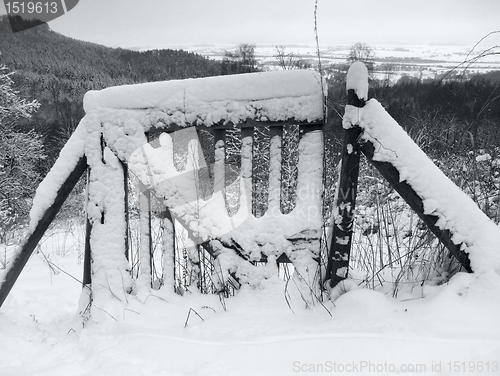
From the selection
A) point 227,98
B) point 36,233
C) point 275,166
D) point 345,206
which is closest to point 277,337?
point 345,206

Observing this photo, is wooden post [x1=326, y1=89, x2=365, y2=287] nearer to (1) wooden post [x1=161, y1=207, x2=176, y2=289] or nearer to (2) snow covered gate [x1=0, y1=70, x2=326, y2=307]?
(2) snow covered gate [x1=0, y1=70, x2=326, y2=307]

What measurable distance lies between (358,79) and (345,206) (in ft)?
2.24

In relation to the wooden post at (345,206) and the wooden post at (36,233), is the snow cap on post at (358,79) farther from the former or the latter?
the wooden post at (36,233)

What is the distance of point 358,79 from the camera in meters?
1.66

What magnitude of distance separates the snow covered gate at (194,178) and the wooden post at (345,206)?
105mm

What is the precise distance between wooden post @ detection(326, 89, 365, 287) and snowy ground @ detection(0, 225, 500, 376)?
0.19 m

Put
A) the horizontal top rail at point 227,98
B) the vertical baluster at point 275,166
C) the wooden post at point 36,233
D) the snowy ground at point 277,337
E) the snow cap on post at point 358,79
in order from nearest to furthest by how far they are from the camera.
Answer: the snowy ground at point 277,337 < the snow cap on post at point 358,79 < the horizontal top rail at point 227,98 < the vertical baluster at point 275,166 < the wooden post at point 36,233

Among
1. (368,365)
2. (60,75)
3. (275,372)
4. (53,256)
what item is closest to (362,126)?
(368,365)

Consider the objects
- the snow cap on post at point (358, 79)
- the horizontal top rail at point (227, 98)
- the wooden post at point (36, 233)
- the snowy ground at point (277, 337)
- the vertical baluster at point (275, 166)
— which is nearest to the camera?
the snowy ground at point (277, 337)

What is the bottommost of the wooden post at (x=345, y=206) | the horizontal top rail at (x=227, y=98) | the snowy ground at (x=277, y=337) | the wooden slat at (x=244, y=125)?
the snowy ground at (x=277, y=337)

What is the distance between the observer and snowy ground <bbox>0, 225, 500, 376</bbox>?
→ 131 centimetres

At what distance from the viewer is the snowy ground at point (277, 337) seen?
1.31 meters

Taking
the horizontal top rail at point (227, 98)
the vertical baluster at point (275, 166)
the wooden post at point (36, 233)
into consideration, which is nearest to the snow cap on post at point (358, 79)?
the horizontal top rail at point (227, 98)

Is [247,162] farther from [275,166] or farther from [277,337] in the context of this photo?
[277,337]
